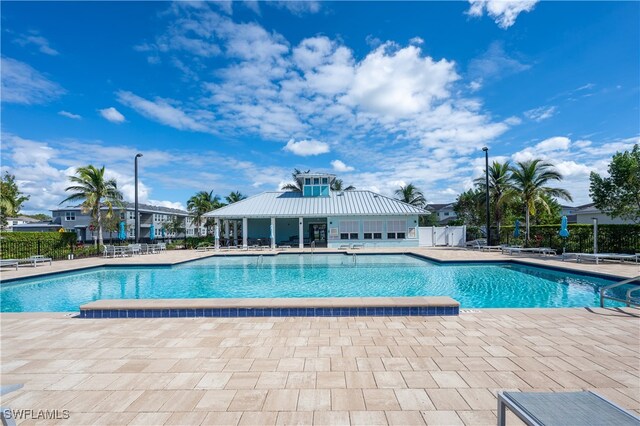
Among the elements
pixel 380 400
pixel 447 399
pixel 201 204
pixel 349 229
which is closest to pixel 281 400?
pixel 380 400

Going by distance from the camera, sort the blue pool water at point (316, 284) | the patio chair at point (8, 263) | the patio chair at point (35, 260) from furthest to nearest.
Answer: the patio chair at point (35, 260) → the patio chair at point (8, 263) → the blue pool water at point (316, 284)

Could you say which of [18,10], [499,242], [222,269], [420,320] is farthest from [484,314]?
[499,242]

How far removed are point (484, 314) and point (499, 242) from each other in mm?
20311

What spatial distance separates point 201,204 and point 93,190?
14.1 meters

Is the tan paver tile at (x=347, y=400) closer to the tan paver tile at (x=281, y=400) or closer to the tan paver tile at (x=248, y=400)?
the tan paver tile at (x=281, y=400)

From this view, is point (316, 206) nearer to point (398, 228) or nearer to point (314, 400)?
point (398, 228)

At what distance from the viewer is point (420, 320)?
18.6 feet

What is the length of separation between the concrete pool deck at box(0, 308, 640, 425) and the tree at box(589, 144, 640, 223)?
13.5m

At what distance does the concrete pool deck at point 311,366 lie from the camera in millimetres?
2898

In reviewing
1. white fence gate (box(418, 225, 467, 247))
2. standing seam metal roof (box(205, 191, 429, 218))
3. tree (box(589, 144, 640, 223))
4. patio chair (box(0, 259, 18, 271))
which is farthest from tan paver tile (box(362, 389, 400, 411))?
white fence gate (box(418, 225, 467, 247))

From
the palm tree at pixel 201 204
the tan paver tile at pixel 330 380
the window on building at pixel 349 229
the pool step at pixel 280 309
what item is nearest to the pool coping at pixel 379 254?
the window on building at pixel 349 229

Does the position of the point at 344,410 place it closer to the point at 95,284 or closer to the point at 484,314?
the point at 484,314

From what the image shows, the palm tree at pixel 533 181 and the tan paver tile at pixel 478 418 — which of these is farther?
the palm tree at pixel 533 181

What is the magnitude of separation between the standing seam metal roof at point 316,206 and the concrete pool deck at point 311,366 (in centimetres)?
1858
